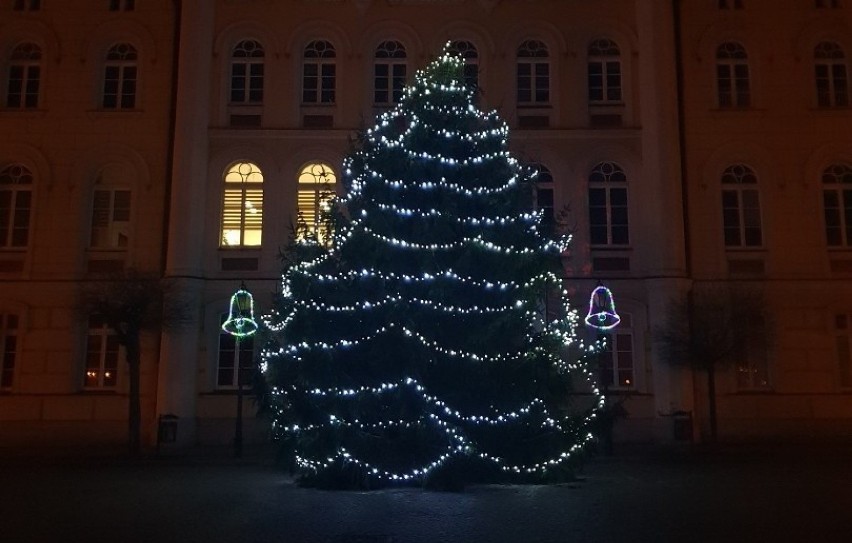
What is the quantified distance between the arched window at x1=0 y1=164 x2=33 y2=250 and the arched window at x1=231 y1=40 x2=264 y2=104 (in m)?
7.20

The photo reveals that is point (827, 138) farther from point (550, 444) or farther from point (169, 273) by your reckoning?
point (169, 273)

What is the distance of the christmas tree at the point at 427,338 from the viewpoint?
577 inches

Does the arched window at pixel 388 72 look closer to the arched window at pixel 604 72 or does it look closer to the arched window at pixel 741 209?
the arched window at pixel 604 72

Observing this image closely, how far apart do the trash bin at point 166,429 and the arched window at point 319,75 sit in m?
11.1

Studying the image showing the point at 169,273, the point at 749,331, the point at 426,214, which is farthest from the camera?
the point at 169,273

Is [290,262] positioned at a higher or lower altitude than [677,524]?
higher

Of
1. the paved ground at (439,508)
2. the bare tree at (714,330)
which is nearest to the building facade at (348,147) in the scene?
the bare tree at (714,330)

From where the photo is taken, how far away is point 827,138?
25016mm

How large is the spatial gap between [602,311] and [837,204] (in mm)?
9051

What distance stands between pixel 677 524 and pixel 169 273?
17752 mm

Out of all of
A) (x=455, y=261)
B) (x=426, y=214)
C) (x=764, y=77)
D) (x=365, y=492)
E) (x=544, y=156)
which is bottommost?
(x=365, y=492)

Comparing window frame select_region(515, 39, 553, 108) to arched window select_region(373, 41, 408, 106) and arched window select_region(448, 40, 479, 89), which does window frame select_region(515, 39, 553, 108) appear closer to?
arched window select_region(448, 40, 479, 89)

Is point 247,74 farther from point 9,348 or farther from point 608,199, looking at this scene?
point 608,199

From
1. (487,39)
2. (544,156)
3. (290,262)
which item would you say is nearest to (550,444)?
(290,262)
